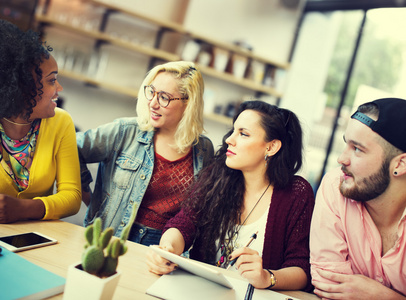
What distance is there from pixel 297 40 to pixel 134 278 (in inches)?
214

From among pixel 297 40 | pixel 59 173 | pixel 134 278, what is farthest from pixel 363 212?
pixel 297 40

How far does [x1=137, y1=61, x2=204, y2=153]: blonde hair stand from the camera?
2080 millimetres

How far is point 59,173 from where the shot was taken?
170 cm

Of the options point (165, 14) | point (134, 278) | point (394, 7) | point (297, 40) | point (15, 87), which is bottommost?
point (134, 278)

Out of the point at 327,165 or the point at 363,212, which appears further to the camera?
the point at 327,165

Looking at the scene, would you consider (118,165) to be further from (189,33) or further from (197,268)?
(189,33)

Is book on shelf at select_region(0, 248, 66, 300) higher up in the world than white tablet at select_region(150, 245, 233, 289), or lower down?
lower down

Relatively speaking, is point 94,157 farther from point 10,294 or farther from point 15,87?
point 10,294

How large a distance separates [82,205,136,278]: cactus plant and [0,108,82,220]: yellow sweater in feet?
2.33

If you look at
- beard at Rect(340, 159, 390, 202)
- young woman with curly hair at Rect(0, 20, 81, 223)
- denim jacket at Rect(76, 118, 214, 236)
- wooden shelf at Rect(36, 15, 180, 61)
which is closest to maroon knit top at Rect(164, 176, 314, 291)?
beard at Rect(340, 159, 390, 202)

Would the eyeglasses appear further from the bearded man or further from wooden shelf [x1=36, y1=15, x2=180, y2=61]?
wooden shelf [x1=36, y1=15, x2=180, y2=61]

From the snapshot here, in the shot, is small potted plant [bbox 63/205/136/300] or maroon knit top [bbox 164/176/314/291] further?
maroon knit top [bbox 164/176/314/291]

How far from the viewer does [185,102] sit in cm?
213

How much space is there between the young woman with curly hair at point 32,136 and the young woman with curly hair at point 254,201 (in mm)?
497
